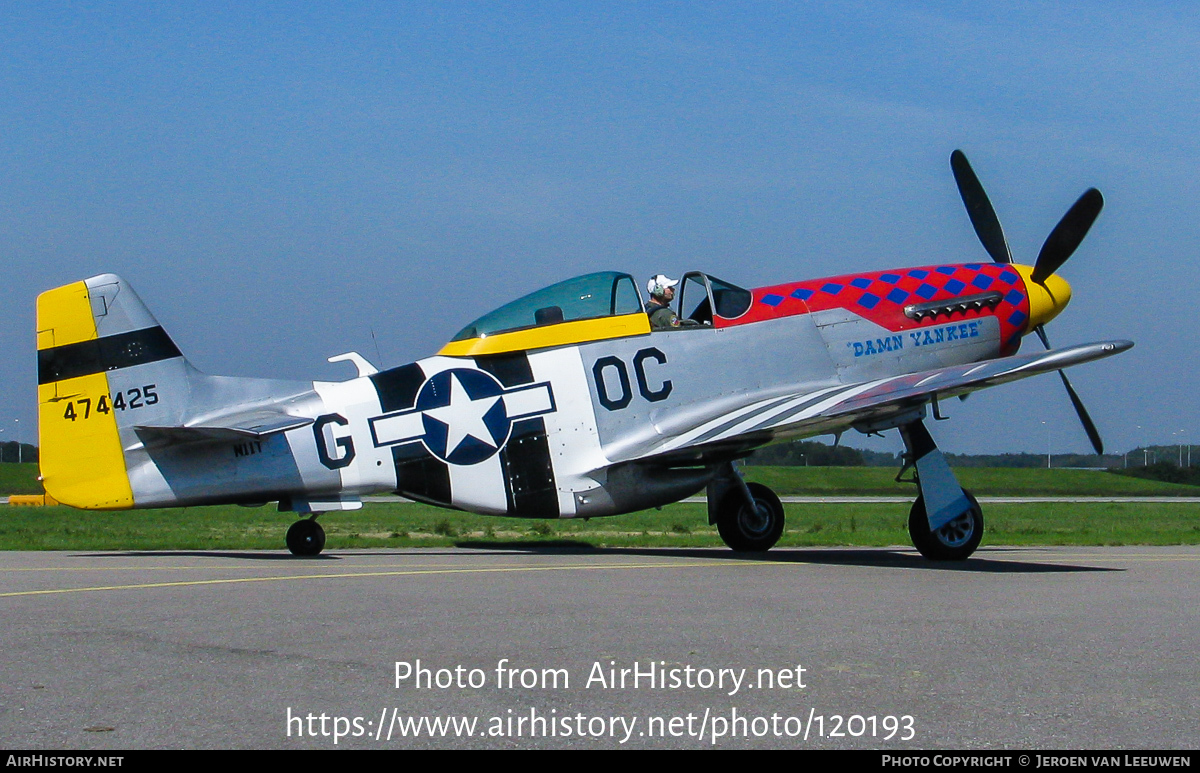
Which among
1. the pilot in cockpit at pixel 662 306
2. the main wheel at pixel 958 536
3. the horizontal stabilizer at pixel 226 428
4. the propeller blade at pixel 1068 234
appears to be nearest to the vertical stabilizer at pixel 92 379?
the horizontal stabilizer at pixel 226 428

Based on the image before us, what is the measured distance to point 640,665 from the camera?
6395mm

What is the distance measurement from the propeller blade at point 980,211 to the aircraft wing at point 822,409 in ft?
12.8

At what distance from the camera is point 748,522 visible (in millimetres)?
15992

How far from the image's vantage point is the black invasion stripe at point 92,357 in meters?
14.4

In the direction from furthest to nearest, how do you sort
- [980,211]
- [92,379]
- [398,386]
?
[980,211] → [398,386] → [92,379]

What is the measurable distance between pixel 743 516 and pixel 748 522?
103 millimetres

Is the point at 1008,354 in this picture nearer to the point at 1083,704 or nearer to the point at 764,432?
the point at 764,432

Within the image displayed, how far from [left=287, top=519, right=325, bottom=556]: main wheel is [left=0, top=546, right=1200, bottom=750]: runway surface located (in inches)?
140

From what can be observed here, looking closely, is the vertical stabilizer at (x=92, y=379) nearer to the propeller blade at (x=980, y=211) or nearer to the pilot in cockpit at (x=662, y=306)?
the pilot in cockpit at (x=662, y=306)

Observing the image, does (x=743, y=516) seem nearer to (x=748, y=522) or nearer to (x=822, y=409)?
(x=748, y=522)

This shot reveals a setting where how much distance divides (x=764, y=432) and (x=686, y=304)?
8.02ft

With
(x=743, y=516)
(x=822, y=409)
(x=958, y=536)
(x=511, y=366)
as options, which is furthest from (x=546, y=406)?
(x=958, y=536)

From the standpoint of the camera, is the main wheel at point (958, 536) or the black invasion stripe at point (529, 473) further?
the black invasion stripe at point (529, 473)

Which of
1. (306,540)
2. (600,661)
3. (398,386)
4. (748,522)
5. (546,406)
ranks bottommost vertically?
(748,522)
